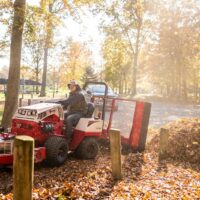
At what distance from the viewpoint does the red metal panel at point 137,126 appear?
34.7ft

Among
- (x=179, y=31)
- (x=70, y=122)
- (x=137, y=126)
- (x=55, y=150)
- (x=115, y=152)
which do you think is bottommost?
(x=55, y=150)

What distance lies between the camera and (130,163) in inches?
355

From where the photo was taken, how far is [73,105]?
9.41 meters

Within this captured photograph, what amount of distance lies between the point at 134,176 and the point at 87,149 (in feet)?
6.76

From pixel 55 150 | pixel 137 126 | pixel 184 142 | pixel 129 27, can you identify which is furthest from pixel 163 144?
pixel 129 27

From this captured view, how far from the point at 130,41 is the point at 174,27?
6.28 metres

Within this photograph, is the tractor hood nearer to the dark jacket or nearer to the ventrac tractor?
the ventrac tractor

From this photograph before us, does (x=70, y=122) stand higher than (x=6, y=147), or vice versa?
(x=70, y=122)

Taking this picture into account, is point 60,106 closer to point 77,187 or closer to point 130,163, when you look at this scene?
point 130,163

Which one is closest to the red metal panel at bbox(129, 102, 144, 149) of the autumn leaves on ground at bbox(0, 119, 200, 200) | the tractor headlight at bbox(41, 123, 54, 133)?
the autumn leaves on ground at bbox(0, 119, 200, 200)

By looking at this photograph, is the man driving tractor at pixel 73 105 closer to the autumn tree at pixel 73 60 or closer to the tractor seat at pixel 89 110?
the tractor seat at pixel 89 110

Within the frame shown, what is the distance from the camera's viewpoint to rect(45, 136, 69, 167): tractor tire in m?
→ 8.18

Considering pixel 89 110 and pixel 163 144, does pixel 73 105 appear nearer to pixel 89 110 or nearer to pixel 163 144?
pixel 89 110

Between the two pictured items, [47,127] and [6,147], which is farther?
[47,127]
